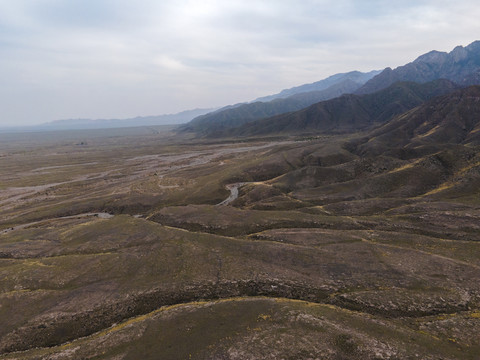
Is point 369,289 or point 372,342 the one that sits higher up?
point 372,342

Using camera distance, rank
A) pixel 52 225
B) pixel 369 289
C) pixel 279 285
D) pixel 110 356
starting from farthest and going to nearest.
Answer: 1. pixel 52 225
2. pixel 279 285
3. pixel 369 289
4. pixel 110 356

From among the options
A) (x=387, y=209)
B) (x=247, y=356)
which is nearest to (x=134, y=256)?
(x=247, y=356)

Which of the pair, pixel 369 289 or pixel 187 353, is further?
pixel 369 289

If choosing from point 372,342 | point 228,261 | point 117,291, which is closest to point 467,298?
point 372,342

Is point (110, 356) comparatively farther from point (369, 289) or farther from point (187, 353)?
point (369, 289)

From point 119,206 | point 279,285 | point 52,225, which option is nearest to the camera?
point 279,285

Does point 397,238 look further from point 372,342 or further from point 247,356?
point 247,356

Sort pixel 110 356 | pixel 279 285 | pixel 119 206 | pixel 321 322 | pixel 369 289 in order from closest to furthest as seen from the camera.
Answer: pixel 110 356 → pixel 321 322 → pixel 369 289 → pixel 279 285 → pixel 119 206

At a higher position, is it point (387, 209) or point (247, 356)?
point (247, 356)

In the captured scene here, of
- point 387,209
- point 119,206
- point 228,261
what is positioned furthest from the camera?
point 119,206
